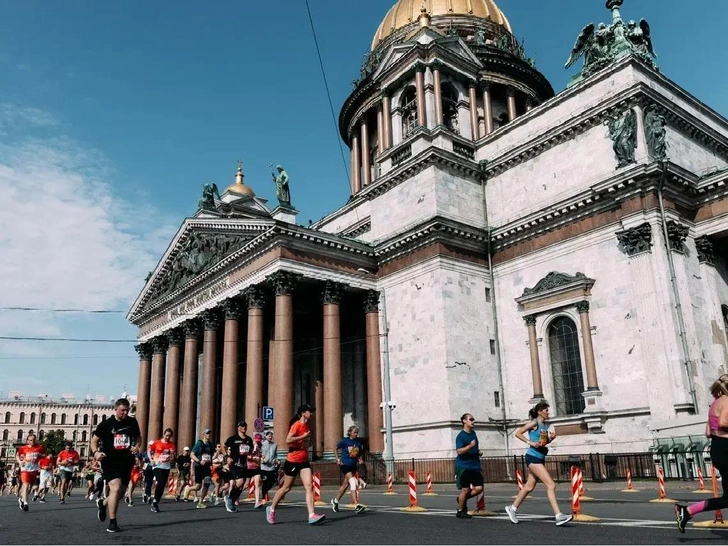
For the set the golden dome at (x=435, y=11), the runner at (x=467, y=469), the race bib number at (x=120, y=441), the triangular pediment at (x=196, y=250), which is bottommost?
the runner at (x=467, y=469)

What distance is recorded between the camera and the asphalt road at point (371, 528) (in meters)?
8.48

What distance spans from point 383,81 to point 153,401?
2647cm

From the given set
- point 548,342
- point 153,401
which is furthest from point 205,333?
point 548,342

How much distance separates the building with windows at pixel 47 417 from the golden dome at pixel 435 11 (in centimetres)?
9284

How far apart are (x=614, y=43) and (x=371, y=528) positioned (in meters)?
28.2

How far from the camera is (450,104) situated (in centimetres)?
4097

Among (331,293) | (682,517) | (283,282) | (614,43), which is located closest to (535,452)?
(682,517)

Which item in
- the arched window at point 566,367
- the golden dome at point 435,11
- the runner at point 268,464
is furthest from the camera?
the golden dome at point 435,11

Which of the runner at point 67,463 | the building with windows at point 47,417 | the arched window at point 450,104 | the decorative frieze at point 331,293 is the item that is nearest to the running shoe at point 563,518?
the runner at point 67,463

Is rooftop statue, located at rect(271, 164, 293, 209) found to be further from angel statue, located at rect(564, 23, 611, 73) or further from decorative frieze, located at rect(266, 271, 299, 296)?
angel statue, located at rect(564, 23, 611, 73)

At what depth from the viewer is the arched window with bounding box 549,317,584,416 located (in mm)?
28062

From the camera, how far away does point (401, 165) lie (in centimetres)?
3422

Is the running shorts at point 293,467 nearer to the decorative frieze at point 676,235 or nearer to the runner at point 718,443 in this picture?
the runner at point 718,443

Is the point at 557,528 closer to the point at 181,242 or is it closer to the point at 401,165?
the point at 401,165
